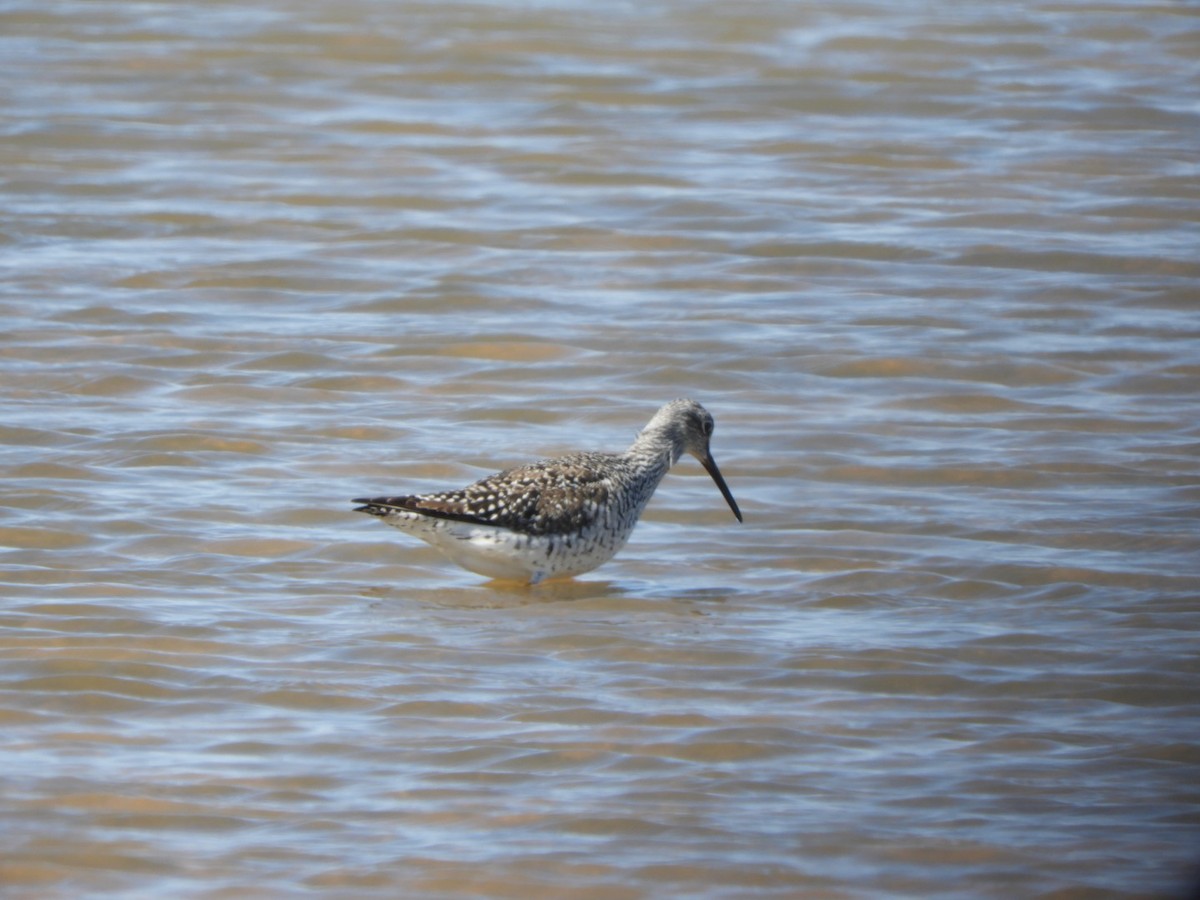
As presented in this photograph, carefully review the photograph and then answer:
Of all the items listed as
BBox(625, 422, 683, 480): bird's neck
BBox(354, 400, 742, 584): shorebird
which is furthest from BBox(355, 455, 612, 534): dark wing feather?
BBox(625, 422, 683, 480): bird's neck

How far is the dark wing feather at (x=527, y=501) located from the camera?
804cm

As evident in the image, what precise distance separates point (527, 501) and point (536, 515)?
0.09m

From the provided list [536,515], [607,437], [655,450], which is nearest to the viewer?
[536,515]

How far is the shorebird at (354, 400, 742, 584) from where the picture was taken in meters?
8.06

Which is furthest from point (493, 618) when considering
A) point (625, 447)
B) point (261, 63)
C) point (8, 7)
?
point (8, 7)

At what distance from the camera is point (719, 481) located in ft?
29.8

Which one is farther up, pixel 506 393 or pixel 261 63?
pixel 261 63

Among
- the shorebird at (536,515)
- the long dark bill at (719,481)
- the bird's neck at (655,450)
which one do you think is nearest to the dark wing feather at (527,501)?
the shorebird at (536,515)

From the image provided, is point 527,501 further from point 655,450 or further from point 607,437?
point 607,437

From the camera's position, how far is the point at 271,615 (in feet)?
25.3

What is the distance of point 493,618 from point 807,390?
3.18m

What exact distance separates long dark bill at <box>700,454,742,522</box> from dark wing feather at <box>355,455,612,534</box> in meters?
0.64

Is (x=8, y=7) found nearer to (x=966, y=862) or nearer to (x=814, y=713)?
(x=814, y=713)

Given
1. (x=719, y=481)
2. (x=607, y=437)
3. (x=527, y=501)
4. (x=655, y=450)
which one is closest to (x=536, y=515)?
(x=527, y=501)
